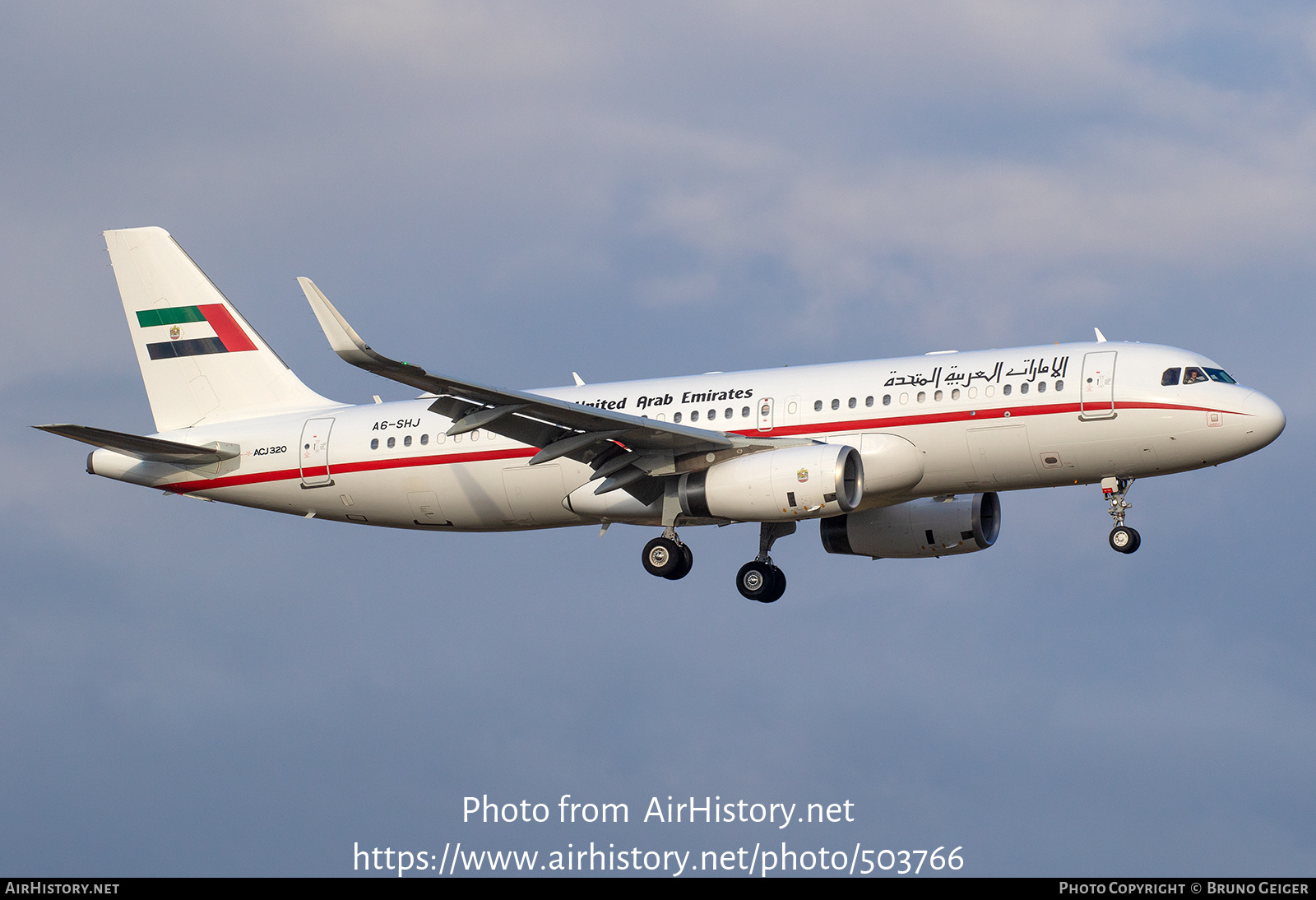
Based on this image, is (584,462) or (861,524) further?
(861,524)

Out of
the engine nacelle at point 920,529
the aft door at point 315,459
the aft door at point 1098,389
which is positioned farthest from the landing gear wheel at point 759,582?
the aft door at point 315,459

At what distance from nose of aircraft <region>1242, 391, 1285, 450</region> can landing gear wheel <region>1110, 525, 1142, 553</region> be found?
332 centimetres

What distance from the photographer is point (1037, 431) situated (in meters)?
36.7

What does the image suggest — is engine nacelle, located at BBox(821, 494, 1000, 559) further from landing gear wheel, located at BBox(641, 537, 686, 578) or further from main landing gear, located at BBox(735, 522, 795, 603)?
landing gear wheel, located at BBox(641, 537, 686, 578)

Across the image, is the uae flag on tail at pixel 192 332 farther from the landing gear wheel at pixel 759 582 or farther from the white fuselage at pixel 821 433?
the landing gear wheel at pixel 759 582

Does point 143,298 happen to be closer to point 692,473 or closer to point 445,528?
point 445,528

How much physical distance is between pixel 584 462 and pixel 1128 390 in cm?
1275

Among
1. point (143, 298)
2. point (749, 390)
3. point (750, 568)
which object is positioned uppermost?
point (143, 298)

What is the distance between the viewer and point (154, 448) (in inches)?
1673

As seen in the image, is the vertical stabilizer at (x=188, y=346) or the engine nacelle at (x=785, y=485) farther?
the vertical stabilizer at (x=188, y=346)

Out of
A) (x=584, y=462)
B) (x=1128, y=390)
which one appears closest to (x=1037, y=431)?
(x=1128, y=390)

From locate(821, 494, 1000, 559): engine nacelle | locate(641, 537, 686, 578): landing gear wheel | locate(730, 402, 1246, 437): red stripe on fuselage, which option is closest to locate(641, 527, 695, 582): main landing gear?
locate(641, 537, 686, 578): landing gear wheel

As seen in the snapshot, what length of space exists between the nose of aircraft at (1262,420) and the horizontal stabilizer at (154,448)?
25458mm

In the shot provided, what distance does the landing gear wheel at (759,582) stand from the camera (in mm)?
42469
